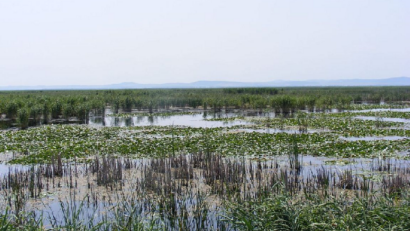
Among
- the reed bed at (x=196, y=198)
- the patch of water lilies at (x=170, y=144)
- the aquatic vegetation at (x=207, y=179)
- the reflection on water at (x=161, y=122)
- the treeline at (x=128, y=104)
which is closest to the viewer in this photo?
the reed bed at (x=196, y=198)

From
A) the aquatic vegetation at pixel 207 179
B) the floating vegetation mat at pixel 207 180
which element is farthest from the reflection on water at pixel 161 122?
the floating vegetation mat at pixel 207 180

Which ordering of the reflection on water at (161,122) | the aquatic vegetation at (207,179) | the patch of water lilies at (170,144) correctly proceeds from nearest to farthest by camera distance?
the aquatic vegetation at (207,179)
the patch of water lilies at (170,144)
the reflection on water at (161,122)

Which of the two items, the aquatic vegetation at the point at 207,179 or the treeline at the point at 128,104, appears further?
the treeline at the point at 128,104

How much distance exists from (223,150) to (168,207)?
7.35 metres

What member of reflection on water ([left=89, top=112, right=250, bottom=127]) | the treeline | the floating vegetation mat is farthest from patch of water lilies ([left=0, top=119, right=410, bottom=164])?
the treeline

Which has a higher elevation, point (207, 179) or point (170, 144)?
point (170, 144)

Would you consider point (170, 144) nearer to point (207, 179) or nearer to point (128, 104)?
point (207, 179)

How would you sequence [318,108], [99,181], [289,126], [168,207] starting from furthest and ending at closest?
1. [318,108]
2. [289,126]
3. [99,181]
4. [168,207]

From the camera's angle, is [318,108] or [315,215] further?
[318,108]

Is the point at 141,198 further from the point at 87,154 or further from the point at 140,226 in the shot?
the point at 87,154

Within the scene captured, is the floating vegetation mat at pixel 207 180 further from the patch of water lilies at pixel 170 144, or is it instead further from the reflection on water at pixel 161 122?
the reflection on water at pixel 161 122

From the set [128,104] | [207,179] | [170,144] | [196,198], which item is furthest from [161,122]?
[196,198]

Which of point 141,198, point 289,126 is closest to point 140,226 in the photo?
point 141,198

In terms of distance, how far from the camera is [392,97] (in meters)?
51.3
